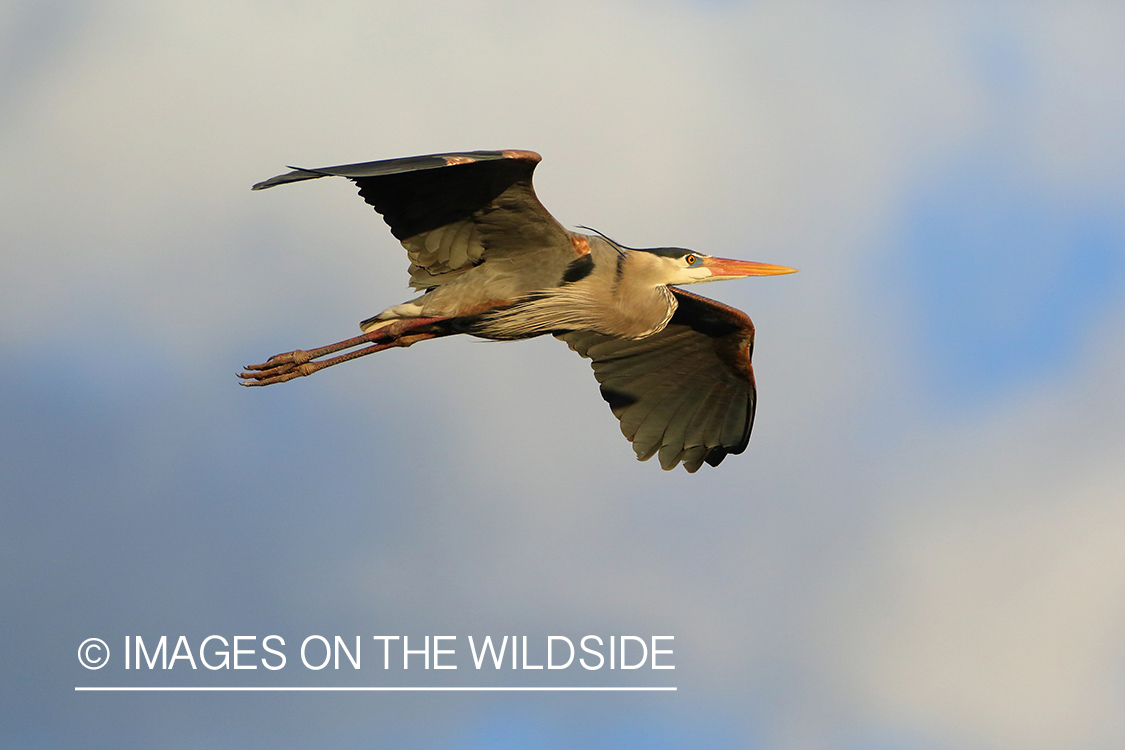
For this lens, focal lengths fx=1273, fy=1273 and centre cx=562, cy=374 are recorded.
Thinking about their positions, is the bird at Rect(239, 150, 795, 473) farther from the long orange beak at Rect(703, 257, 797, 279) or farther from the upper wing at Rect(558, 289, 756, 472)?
the upper wing at Rect(558, 289, 756, 472)

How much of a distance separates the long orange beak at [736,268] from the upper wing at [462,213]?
1333 mm

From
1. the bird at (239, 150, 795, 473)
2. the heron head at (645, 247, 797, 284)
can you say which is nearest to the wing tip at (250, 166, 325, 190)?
the bird at (239, 150, 795, 473)

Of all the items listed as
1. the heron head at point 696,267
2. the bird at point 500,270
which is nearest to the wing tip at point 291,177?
the bird at point 500,270

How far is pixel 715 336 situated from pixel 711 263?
1.67m

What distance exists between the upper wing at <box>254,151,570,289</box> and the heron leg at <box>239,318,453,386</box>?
13.6 inches

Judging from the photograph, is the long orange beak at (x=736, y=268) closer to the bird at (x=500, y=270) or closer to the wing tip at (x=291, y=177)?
the bird at (x=500, y=270)

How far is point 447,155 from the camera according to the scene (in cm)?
816

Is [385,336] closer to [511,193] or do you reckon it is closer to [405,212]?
[405,212]

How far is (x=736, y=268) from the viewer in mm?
10266

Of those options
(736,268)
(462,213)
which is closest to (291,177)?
(462,213)

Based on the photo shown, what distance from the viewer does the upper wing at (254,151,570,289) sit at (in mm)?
8836

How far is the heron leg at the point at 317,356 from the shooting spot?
9633mm

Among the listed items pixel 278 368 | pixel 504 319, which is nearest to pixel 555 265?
pixel 504 319

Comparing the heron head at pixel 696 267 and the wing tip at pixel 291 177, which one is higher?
the heron head at pixel 696 267
